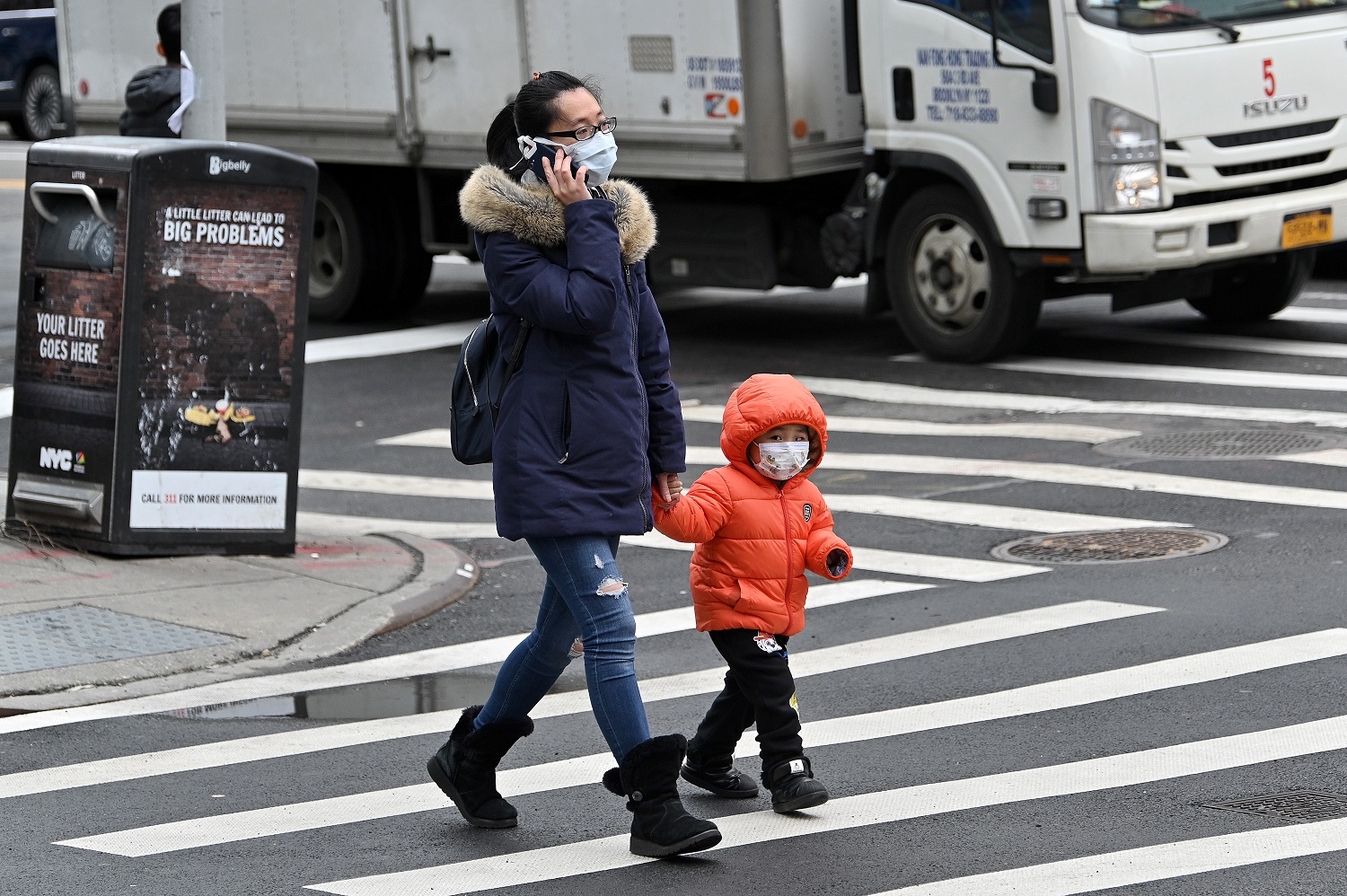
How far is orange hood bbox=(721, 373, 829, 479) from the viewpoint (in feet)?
18.4

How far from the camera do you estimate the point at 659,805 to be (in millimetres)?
5184

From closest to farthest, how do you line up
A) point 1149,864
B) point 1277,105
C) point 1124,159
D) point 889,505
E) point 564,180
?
point 1149,864 → point 564,180 → point 889,505 → point 1124,159 → point 1277,105

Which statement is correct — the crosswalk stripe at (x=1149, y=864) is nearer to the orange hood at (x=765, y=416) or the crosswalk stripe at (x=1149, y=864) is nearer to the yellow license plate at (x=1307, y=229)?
the orange hood at (x=765, y=416)

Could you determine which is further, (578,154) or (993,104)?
(993,104)

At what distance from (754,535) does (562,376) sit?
2.46 feet

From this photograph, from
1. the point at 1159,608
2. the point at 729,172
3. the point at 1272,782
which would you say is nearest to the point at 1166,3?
the point at 729,172

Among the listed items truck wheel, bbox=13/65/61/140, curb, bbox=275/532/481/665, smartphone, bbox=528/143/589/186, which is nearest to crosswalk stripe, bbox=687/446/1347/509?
curb, bbox=275/532/481/665

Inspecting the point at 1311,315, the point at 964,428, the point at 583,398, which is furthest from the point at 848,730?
the point at 1311,315

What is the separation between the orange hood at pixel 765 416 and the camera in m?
5.60

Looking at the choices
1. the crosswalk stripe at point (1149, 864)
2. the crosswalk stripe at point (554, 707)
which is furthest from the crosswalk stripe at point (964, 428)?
the crosswalk stripe at point (1149, 864)

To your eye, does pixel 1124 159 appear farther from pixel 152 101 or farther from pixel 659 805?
pixel 659 805

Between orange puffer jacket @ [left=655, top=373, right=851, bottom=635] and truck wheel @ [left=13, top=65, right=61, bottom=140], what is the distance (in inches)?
1045

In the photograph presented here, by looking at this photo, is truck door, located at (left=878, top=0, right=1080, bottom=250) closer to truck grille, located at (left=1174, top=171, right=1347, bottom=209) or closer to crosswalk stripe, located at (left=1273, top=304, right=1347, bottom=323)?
truck grille, located at (left=1174, top=171, right=1347, bottom=209)

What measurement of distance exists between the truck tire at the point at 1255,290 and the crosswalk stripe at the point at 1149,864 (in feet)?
32.2
